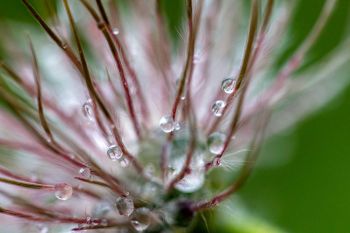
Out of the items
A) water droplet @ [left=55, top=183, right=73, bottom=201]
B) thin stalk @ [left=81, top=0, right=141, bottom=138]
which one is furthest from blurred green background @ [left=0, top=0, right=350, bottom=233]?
water droplet @ [left=55, top=183, right=73, bottom=201]

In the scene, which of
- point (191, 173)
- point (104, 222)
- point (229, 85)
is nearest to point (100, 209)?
point (104, 222)

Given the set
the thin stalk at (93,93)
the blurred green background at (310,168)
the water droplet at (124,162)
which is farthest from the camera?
the blurred green background at (310,168)

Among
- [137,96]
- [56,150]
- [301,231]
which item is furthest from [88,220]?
[301,231]

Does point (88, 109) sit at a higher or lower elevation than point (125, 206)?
higher

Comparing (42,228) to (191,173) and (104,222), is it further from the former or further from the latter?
Result: (191,173)

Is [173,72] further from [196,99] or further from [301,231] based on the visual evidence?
[301,231]

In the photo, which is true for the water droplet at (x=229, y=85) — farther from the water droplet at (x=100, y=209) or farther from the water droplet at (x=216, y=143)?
the water droplet at (x=100, y=209)

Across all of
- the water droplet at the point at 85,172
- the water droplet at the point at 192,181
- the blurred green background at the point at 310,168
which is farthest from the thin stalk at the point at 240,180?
the blurred green background at the point at 310,168
